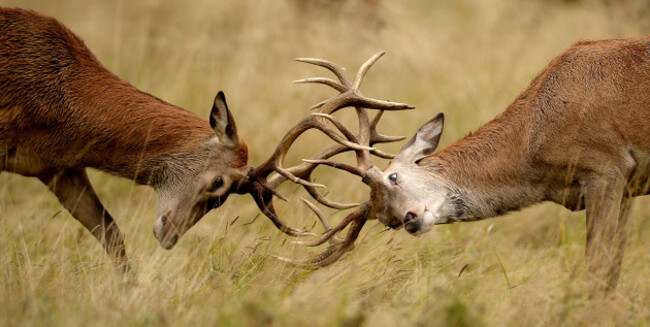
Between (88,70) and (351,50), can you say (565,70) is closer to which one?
(88,70)

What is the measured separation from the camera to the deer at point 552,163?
573cm

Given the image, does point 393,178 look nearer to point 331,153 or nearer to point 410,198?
Result: point 410,198

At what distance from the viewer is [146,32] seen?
12328 mm

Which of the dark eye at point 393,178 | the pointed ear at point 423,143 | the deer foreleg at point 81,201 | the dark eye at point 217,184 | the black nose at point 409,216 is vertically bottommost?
the deer foreleg at point 81,201

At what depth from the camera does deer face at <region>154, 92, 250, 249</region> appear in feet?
21.0

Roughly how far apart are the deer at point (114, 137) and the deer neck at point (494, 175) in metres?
0.68

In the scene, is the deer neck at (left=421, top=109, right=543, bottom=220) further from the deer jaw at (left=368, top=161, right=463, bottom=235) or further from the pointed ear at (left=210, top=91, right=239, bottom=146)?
the pointed ear at (left=210, top=91, right=239, bottom=146)

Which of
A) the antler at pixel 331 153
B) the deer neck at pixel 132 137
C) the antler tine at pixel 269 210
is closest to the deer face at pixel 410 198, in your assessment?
the antler at pixel 331 153

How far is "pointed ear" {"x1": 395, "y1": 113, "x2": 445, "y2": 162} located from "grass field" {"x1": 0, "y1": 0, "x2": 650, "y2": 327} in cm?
57

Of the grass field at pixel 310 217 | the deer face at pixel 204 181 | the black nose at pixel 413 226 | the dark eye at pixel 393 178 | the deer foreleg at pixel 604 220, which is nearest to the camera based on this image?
the grass field at pixel 310 217

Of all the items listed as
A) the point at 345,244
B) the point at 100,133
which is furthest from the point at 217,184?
the point at 345,244

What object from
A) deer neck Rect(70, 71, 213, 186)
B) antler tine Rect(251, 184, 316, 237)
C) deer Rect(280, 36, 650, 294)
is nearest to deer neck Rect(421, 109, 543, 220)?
deer Rect(280, 36, 650, 294)

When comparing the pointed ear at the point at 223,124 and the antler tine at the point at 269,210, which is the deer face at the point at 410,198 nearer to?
the antler tine at the point at 269,210

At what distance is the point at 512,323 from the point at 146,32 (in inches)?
349
